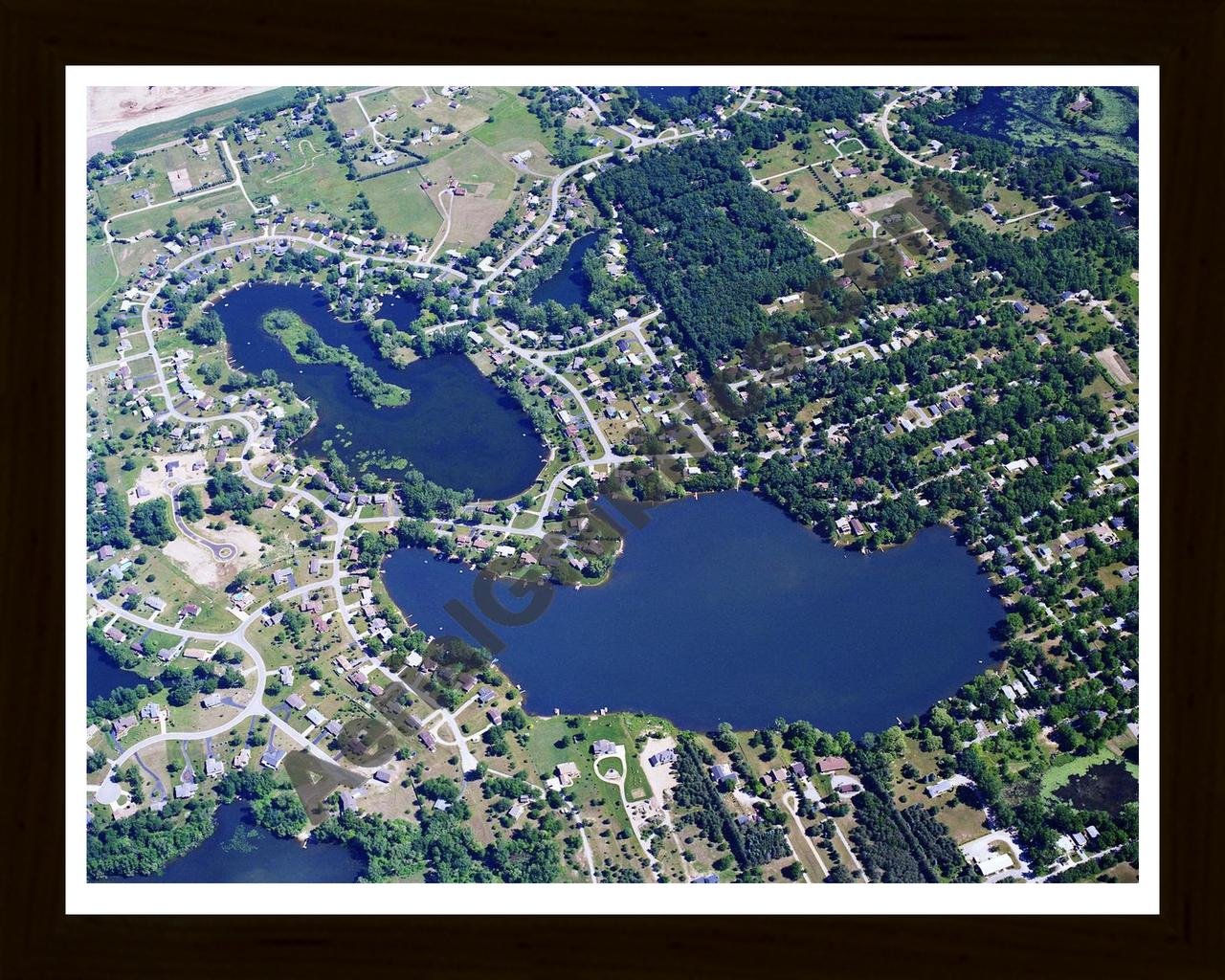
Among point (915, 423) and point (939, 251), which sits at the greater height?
point (939, 251)

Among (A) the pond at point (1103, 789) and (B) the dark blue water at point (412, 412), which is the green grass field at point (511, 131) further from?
(A) the pond at point (1103, 789)

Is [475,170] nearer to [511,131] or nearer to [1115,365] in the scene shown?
[511,131]

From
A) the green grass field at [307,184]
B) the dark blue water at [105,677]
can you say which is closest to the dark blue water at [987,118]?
the green grass field at [307,184]

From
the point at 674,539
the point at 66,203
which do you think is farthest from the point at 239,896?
the point at 674,539

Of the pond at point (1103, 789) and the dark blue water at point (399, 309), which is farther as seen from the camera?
the dark blue water at point (399, 309)

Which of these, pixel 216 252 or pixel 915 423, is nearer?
pixel 915 423
